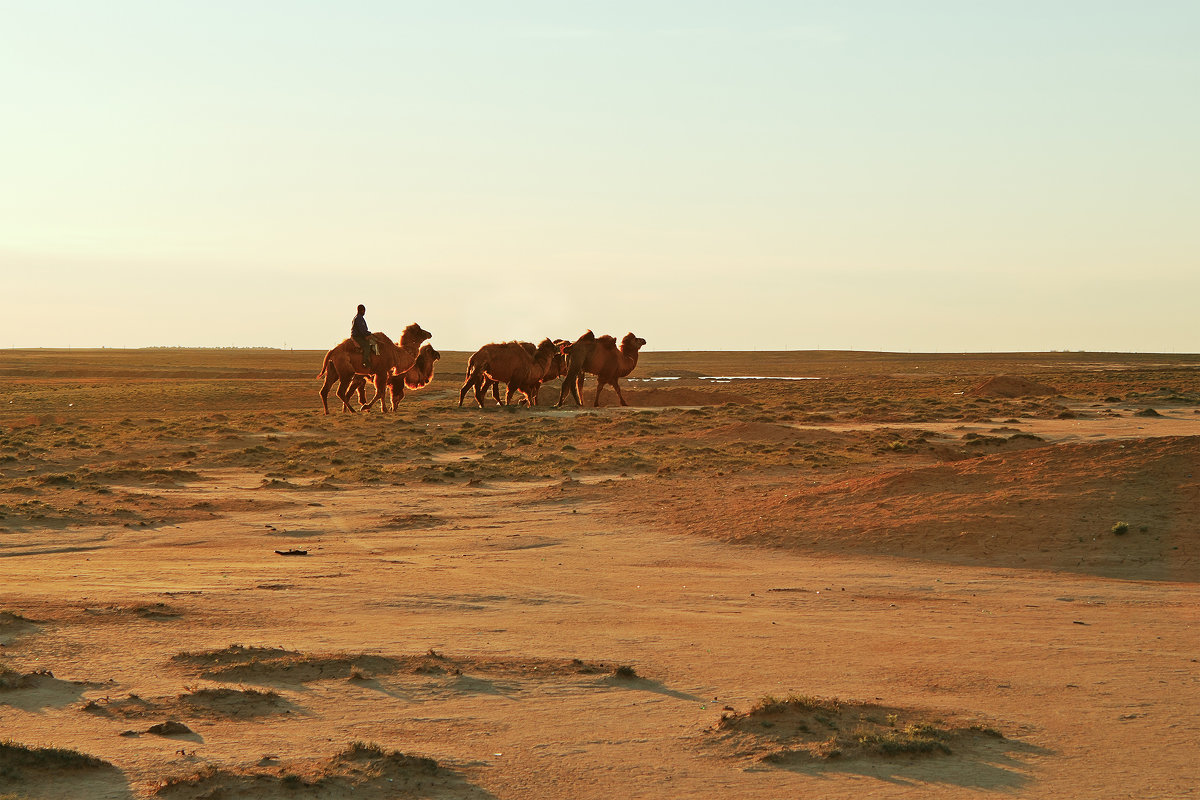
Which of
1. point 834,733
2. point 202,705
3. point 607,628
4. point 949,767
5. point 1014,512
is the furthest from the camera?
point 1014,512

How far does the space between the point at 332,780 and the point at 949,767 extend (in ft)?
10.6

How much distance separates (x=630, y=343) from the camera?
37531 mm

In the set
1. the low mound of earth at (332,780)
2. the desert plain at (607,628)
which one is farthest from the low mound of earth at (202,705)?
the low mound of earth at (332,780)

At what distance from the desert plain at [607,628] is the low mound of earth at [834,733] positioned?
2 cm

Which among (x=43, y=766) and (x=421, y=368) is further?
(x=421, y=368)

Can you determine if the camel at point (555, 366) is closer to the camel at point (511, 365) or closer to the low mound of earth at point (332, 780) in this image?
the camel at point (511, 365)

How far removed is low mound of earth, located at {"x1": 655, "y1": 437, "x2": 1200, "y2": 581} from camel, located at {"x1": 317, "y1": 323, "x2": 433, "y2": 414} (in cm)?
1891

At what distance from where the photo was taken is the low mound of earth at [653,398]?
40.2m

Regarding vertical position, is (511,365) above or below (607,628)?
above

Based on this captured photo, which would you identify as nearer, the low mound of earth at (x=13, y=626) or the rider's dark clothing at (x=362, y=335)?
the low mound of earth at (x=13, y=626)

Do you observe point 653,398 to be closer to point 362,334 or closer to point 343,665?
point 362,334

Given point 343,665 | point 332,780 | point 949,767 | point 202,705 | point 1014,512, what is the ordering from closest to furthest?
point 332,780, point 949,767, point 202,705, point 343,665, point 1014,512

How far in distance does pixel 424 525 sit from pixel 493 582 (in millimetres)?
4270

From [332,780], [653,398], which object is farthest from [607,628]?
[653,398]
